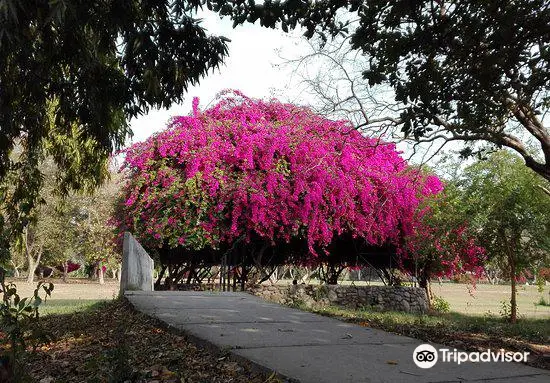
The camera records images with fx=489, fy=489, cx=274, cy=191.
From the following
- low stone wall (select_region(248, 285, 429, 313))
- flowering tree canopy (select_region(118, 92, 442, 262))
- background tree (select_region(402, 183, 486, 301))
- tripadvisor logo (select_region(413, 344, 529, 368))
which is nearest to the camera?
tripadvisor logo (select_region(413, 344, 529, 368))

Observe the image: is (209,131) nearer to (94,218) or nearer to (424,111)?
(424,111)

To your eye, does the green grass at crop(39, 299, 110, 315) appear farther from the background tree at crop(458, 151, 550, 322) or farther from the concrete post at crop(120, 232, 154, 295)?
the background tree at crop(458, 151, 550, 322)

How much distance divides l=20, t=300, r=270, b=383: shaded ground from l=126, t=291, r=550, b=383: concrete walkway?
163 millimetres

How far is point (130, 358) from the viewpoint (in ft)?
11.8

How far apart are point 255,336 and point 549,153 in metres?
Answer: 4.59

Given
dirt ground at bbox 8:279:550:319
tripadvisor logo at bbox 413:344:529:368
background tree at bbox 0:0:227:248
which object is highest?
background tree at bbox 0:0:227:248

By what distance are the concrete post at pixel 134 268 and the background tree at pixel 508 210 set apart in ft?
27.6

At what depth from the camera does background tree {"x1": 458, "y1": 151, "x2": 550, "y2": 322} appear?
12344 millimetres

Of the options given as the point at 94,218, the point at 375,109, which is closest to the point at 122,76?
the point at 375,109

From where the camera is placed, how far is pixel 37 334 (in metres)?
2.83

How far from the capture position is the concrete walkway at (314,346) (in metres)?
3.48

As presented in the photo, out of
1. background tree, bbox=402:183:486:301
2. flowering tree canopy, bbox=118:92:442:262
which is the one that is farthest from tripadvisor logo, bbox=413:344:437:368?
background tree, bbox=402:183:486:301

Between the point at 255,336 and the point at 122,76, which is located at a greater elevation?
the point at 122,76

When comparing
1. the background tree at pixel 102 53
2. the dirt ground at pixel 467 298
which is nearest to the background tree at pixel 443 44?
the background tree at pixel 102 53
